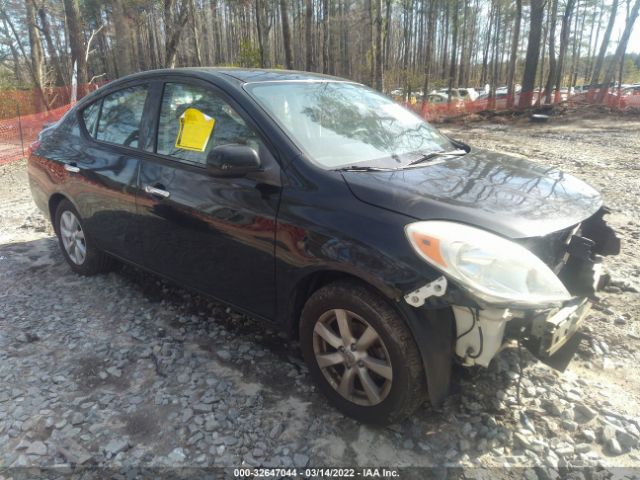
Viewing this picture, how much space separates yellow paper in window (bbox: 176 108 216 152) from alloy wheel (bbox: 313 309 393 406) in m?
1.36

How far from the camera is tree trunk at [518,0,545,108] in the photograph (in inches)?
828

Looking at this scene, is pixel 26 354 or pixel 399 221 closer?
pixel 399 221

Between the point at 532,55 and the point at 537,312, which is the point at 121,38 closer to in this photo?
the point at 537,312

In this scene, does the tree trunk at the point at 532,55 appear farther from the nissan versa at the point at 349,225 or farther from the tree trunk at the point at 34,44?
the tree trunk at the point at 34,44

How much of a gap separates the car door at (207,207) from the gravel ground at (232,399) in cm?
45

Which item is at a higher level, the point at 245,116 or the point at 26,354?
the point at 245,116

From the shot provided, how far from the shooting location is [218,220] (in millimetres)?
2799

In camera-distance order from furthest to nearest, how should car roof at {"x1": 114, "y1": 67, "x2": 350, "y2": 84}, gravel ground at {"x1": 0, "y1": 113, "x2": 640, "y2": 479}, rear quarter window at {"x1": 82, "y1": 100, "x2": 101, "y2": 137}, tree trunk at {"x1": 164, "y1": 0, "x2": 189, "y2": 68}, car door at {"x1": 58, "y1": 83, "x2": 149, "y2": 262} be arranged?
tree trunk at {"x1": 164, "y1": 0, "x2": 189, "y2": 68}, rear quarter window at {"x1": 82, "y1": 100, "x2": 101, "y2": 137}, car door at {"x1": 58, "y1": 83, "x2": 149, "y2": 262}, car roof at {"x1": 114, "y1": 67, "x2": 350, "y2": 84}, gravel ground at {"x1": 0, "y1": 113, "x2": 640, "y2": 479}

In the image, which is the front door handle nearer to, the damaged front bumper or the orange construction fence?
the damaged front bumper

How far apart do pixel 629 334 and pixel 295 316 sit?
7.58 feet

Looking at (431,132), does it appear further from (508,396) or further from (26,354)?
(26,354)

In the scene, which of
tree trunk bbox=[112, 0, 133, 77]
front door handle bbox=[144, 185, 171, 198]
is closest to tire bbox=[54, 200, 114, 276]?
front door handle bbox=[144, 185, 171, 198]

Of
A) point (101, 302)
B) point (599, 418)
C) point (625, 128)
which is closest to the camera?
point (599, 418)

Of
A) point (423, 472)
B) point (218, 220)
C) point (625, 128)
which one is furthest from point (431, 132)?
point (625, 128)
